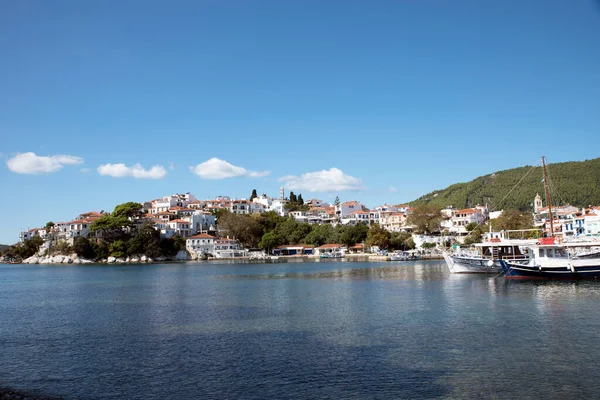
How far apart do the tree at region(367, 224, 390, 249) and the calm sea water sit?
65753 mm

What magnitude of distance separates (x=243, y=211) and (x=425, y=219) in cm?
5101

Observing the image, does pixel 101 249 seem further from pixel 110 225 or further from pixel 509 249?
pixel 509 249

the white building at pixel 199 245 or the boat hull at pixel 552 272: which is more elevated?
the white building at pixel 199 245

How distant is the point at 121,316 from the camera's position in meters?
25.9

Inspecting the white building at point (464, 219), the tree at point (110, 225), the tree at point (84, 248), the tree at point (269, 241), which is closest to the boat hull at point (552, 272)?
the white building at point (464, 219)

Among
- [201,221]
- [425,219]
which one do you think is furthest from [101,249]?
[425,219]

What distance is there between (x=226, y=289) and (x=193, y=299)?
652 centimetres

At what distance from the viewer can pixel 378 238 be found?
9800cm

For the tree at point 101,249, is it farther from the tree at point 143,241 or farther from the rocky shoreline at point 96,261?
the tree at point 143,241

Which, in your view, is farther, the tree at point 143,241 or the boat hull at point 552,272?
the tree at point 143,241

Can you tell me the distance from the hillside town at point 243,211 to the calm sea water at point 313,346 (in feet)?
229

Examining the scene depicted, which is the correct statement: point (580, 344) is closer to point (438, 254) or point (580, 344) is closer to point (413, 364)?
point (413, 364)

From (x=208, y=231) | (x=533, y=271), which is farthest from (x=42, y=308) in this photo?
(x=208, y=231)

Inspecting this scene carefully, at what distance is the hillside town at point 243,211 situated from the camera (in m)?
104
